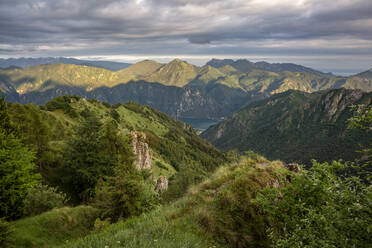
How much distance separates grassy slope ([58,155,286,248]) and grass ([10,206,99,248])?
845 centimetres

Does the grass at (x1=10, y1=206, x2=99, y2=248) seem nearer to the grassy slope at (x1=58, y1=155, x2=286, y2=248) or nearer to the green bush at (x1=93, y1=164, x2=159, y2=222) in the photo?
the green bush at (x1=93, y1=164, x2=159, y2=222)

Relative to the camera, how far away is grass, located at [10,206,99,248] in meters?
15.5

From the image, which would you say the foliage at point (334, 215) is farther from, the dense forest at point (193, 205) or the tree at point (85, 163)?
the tree at point (85, 163)

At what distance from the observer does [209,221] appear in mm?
11031

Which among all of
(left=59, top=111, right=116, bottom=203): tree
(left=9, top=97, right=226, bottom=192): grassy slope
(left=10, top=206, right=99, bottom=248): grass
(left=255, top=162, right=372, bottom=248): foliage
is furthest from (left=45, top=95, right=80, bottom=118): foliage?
(left=255, top=162, right=372, bottom=248): foliage

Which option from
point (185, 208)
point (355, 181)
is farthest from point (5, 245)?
point (355, 181)

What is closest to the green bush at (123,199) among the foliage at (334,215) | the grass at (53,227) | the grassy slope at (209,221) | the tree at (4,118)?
the grass at (53,227)

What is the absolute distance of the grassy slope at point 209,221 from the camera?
8594mm

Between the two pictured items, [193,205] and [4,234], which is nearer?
[193,205]

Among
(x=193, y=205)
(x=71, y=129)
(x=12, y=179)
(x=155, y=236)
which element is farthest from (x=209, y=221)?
(x=71, y=129)

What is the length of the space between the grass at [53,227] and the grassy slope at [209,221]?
8453 mm

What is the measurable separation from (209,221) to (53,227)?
46.0ft

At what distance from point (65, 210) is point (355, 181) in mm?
21052

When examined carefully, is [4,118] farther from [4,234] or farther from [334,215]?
[334,215]
